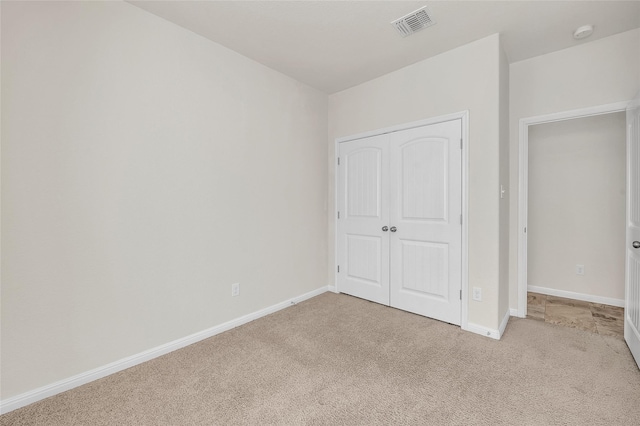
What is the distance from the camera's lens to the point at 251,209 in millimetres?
2910

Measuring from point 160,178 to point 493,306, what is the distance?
2993 millimetres

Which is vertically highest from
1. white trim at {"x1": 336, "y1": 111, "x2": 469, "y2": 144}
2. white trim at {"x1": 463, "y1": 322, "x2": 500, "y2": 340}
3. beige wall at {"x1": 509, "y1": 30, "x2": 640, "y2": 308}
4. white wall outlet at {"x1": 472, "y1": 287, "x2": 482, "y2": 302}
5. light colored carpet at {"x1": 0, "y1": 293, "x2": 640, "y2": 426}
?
beige wall at {"x1": 509, "y1": 30, "x2": 640, "y2": 308}

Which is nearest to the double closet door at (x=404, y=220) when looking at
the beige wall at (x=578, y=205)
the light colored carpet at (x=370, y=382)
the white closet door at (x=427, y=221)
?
the white closet door at (x=427, y=221)

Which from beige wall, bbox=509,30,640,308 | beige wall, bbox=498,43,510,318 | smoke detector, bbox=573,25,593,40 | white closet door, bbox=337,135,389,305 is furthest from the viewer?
white closet door, bbox=337,135,389,305

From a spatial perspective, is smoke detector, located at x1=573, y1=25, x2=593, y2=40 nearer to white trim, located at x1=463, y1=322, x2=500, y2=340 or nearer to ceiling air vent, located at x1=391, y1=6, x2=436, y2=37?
ceiling air vent, located at x1=391, y1=6, x2=436, y2=37

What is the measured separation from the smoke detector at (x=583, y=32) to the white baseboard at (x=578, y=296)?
2867 mm

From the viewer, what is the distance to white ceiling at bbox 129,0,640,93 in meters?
2.11

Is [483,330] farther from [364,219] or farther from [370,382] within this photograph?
[364,219]

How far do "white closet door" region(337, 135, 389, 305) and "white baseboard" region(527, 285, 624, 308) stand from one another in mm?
2186

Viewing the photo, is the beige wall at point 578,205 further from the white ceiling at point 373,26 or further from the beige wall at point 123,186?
the beige wall at point 123,186

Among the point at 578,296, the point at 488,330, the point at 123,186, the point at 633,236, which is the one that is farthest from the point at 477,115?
the point at 123,186

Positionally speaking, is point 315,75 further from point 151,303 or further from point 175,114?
point 151,303

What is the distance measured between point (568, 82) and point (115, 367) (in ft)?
14.7

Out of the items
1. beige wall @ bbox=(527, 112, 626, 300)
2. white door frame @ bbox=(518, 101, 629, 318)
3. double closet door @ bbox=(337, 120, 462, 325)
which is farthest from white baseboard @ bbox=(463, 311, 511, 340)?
beige wall @ bbox=(527, 112, 626, 300)
